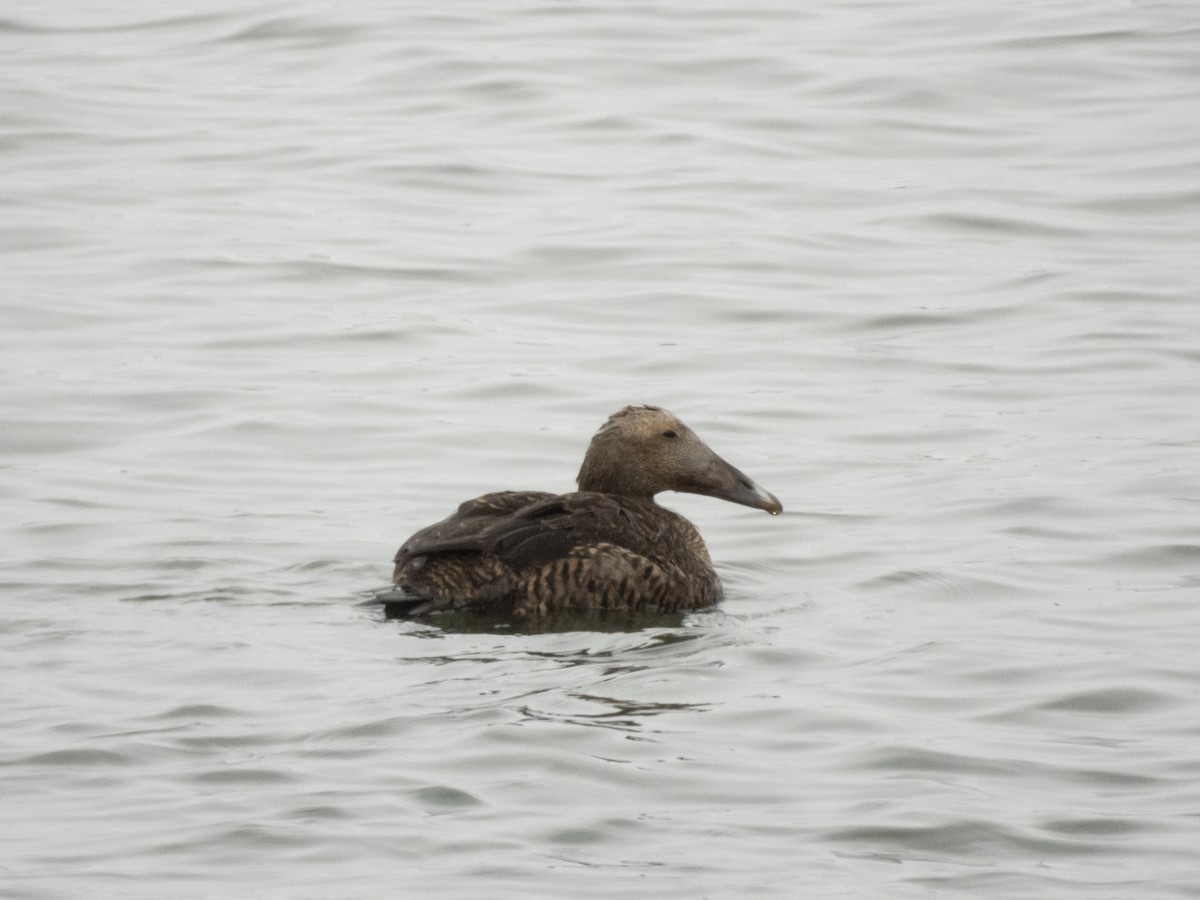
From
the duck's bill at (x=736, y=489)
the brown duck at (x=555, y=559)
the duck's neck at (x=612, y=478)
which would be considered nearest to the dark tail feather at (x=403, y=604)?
the brown duck at (x=555, y=559)

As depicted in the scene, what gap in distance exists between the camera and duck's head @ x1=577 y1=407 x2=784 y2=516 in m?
9.17

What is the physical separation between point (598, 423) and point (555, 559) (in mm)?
3058

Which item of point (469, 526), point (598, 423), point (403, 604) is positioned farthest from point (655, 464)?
point (598, 423)

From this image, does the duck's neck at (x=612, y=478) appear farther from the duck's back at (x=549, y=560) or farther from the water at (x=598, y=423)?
the water at (x=598, y=423)

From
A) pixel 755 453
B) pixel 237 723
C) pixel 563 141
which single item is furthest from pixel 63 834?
pixel 563 141

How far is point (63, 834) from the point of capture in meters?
5.99

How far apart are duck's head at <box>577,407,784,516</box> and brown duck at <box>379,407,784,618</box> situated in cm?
6

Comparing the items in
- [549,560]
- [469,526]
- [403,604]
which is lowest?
[403,604]

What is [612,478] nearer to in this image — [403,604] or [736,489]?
[736,489]

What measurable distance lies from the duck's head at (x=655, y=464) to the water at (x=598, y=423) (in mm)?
456

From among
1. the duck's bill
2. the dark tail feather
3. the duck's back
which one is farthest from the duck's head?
the dark tail feather

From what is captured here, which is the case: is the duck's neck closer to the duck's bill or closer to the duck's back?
the duck's bill

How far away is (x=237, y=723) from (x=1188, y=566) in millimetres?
4304

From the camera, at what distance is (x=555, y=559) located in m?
8.42
